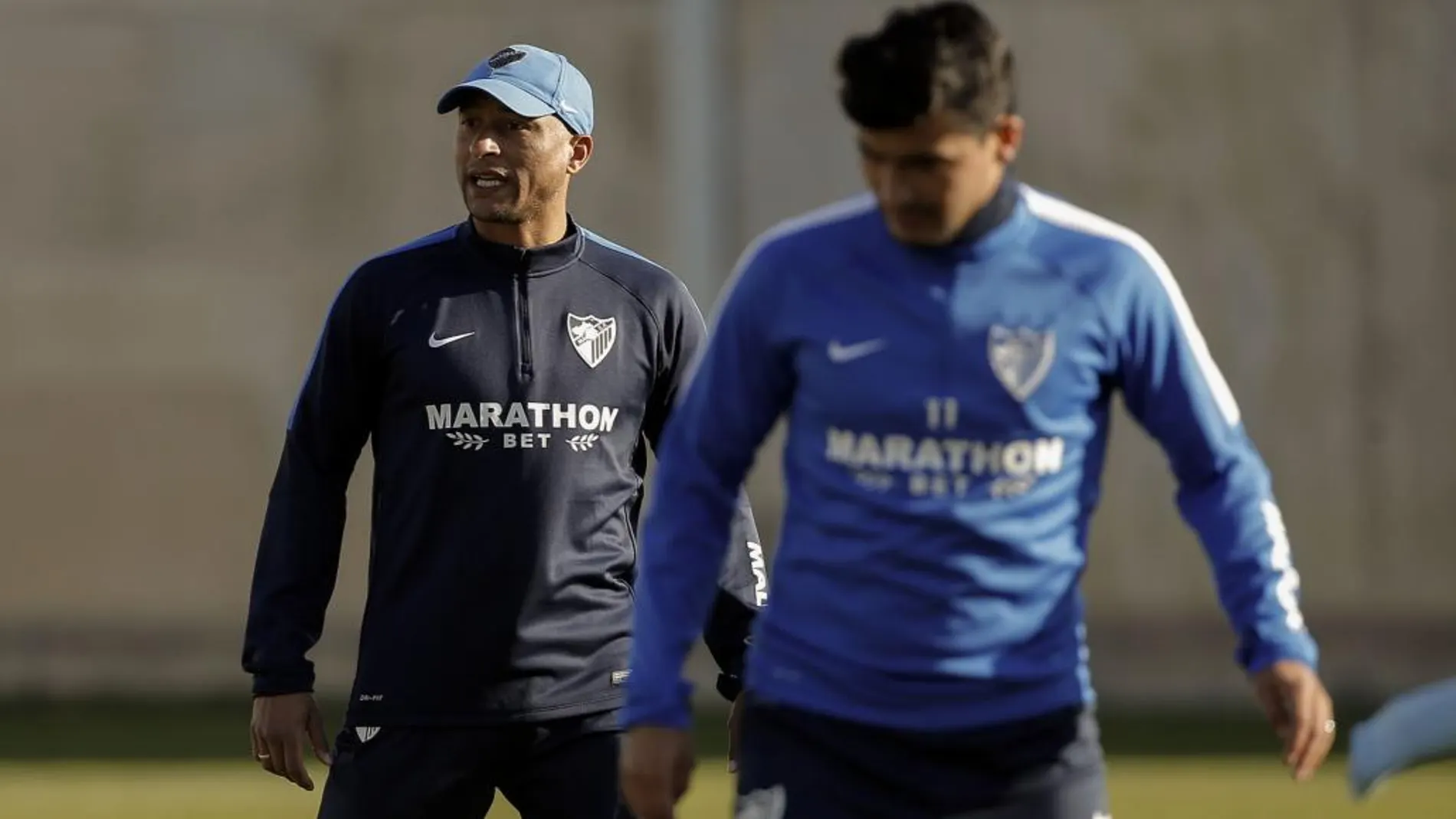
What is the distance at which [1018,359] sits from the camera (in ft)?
13.2

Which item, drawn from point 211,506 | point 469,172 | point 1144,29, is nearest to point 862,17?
point 1144,29

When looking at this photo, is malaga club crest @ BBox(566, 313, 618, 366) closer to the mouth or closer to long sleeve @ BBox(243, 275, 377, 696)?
the mouth

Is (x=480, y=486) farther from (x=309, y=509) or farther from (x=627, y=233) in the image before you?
(x=627, y=233)

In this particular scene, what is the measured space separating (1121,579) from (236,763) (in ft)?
16.6

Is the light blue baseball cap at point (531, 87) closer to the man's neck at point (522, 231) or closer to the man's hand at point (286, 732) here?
the man's neck at point (522, 231)

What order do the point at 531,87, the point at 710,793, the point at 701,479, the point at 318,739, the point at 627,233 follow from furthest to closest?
1. the point at 627,233
2. the point at 710,793
3. the point at 531,87
4. the point at 318,739
5. the point at 701,479

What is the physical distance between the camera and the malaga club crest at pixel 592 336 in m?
5.47

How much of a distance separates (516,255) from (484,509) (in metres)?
0.56

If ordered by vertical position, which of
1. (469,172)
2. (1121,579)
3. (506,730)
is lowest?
(1121,579)

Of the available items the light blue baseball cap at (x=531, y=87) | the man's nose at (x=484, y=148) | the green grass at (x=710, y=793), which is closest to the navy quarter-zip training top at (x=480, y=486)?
the man's nose at (x=484, y=148)

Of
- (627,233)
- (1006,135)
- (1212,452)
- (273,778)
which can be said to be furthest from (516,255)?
(627,233)

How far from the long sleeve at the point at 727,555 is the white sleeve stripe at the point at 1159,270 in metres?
1.37

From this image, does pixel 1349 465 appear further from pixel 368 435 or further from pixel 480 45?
pixel 368 435

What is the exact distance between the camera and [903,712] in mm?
4008
